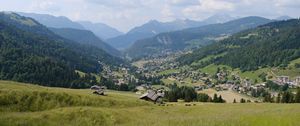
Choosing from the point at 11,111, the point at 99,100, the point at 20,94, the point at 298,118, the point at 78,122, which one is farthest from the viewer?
the point at 99,100

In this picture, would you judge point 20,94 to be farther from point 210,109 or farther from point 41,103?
point 210,109

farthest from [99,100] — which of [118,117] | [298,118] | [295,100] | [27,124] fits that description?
[295,100]

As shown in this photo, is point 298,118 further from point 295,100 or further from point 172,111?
point 295,100

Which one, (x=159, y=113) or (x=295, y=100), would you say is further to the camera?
(x=295, y=100)

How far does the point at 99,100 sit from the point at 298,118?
40.9 meters

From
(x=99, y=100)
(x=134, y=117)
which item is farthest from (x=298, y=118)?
(x=99, y=100)

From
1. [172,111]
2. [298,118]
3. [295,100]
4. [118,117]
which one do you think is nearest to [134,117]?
[118,117]

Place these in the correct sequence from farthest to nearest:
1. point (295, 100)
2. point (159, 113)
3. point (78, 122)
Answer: point (295, 100), point (159, 113), point (78, 122)

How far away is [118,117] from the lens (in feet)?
195

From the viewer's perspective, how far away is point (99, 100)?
→ 76.4 m

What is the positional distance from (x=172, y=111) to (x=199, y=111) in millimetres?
5310

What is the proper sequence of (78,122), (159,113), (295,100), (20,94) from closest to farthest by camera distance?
1. (78,122)
2. (20,94)
3. (159,113)
4. (295,100)

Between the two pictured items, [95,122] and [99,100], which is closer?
[95,122]

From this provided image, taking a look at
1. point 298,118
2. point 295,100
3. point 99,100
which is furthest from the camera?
point 295,100
